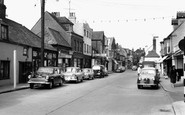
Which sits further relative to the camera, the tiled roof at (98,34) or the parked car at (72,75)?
the tiled roof at (98,34)

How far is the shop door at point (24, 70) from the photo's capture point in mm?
24859

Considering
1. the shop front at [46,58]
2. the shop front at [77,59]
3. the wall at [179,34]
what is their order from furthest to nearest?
the shop front at [77,59]
the wall at [179,34]
the shop front at [46,58]

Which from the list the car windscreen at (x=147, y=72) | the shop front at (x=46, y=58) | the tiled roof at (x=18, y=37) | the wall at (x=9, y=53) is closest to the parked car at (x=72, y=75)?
the shop front at (x=46, y=58)

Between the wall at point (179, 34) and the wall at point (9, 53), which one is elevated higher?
the wall at point (179, 34)

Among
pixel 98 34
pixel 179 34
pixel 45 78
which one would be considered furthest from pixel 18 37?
pixel 98 34

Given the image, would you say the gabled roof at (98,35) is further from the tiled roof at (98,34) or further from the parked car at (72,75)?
the parked car at (72,75)

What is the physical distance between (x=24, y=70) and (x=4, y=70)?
355cm

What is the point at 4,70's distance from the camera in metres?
22.2

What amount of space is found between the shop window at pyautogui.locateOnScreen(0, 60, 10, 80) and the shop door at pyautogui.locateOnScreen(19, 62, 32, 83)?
7.05 ft

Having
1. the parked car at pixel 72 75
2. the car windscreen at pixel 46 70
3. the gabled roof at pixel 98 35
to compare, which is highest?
the gabled roof at pixel 98 35

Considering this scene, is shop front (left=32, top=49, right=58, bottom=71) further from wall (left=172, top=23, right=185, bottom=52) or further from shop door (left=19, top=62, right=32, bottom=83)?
wall (left=172, top=23, right=185, bottom=52)

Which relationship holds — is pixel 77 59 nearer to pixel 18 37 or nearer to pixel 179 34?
pixel 179 34

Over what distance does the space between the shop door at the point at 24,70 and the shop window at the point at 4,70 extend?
7.05 ft

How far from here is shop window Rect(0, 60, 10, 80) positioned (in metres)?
21.7
